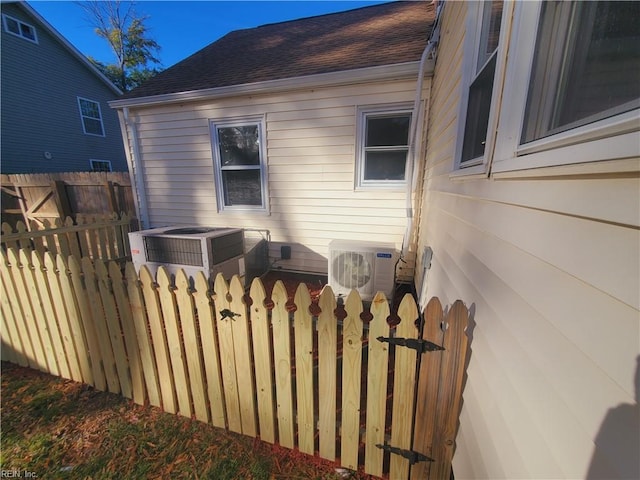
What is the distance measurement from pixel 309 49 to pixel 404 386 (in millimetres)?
5510

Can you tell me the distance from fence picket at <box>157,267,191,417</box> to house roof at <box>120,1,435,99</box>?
3.63m

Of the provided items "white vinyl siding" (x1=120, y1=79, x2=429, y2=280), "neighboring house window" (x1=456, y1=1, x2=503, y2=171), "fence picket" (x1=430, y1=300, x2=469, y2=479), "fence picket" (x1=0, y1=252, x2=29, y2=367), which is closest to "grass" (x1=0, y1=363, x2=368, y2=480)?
"fence picket" (x1=0, y1=252, x2=29, y2=367)

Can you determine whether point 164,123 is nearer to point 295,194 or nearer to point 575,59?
point 295,194

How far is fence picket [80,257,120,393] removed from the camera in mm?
1822

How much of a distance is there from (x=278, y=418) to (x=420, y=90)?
12.5 ft

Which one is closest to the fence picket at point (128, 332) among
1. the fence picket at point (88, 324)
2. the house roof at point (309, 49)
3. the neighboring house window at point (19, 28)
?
the fence picket at point (88, 324)

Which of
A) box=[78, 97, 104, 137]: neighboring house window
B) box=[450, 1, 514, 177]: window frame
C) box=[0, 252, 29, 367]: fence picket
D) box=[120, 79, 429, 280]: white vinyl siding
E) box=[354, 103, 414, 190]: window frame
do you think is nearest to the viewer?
box=[450, 1, 514, 177]: window frame

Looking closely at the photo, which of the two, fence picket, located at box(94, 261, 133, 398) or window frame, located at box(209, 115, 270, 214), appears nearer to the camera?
fence picket, located at box(94, 261, 133, 398)

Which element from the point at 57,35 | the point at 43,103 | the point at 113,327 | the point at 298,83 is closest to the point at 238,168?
the point at 298,83

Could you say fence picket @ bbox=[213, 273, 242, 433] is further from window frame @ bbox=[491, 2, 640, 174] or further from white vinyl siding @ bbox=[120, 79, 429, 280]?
white vinyl siding @ bbox=[120, 79, 429, 280]

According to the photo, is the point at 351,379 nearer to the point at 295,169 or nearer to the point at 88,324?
the point at 88,324

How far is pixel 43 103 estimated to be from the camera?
988 centimetres

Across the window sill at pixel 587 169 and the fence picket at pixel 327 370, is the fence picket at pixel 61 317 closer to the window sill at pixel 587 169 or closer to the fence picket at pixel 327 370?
the fence picket at pixel 327 370

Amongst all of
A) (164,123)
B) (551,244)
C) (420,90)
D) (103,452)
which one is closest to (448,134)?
(420,90)
